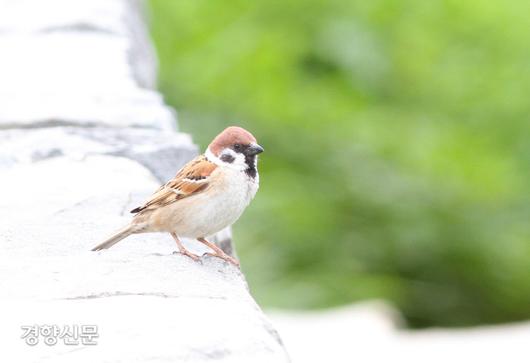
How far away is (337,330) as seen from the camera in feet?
15.2

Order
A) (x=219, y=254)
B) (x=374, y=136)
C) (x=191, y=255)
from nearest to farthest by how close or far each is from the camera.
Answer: (x=191, y=255)
(x=219, y=254)
(x=374, y=136)

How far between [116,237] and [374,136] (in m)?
2.88

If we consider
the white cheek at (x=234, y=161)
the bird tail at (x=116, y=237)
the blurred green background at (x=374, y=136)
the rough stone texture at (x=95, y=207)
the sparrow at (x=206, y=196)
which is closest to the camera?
the rough stone texture at (x=95, y=207)

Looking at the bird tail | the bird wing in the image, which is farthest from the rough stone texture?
the bird wing

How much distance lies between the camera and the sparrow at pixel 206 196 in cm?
295

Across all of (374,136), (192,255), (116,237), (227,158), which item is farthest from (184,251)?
(374,136)

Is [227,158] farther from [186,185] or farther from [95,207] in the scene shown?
[95,207]

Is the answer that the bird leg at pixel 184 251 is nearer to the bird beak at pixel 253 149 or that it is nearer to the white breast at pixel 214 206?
the white breast at pixel 214 206

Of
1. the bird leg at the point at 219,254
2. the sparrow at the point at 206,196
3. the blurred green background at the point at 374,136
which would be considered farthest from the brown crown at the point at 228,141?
the blurred green background at the point at 374,136

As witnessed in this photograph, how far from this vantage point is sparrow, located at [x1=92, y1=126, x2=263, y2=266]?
9.69ft

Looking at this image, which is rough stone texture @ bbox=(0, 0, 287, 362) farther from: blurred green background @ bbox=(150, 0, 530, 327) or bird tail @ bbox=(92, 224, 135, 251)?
blurred green background @ bbox=(150, 0, 530, 327)

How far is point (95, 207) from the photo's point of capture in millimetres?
3146

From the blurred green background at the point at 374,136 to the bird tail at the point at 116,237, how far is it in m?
1.94

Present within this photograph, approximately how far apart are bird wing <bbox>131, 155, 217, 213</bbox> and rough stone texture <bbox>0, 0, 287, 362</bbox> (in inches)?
4.6
